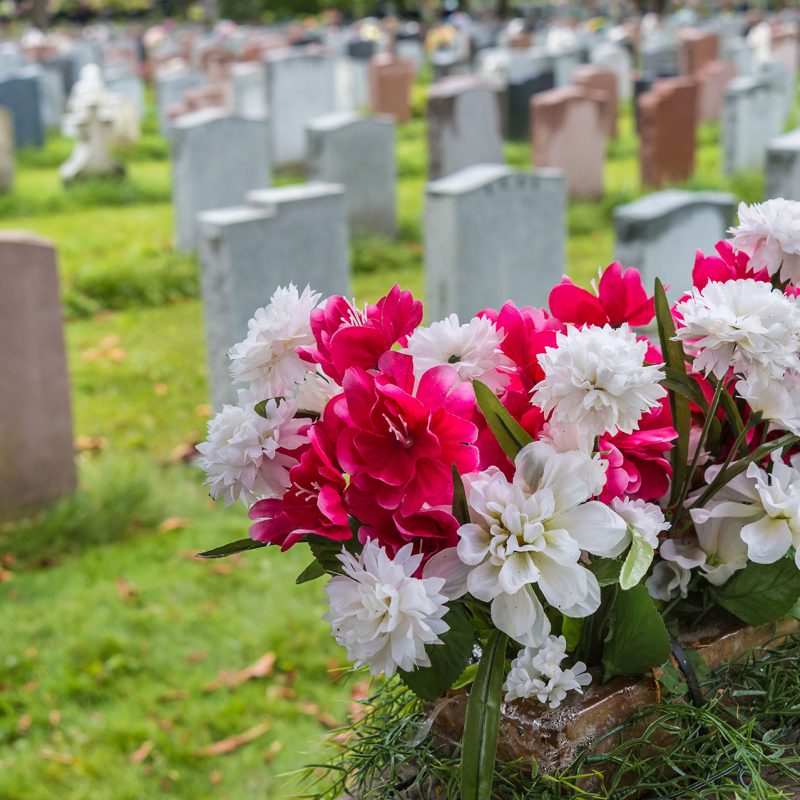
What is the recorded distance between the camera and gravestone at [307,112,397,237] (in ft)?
26.8

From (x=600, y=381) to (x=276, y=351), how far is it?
1.14 ft

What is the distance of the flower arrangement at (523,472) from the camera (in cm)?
100

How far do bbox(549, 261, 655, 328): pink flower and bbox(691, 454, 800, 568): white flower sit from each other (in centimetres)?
19

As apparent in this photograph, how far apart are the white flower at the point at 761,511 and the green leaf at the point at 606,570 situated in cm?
15

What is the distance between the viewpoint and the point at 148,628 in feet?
12.5

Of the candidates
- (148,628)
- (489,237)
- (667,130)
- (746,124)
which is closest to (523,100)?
(746,124)

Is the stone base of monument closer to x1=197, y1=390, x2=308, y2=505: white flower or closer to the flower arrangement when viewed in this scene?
the flower arrangement

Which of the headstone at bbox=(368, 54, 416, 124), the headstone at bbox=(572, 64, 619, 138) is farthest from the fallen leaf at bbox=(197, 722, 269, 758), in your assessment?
the headstone at bbox=(368, 54, 416, 124)

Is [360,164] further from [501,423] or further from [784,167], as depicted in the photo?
[501,423]

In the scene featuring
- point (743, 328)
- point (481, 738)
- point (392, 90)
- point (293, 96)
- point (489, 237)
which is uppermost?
point (743, 328)

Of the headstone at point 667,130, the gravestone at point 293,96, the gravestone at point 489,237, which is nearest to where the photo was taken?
the gravestone at point 489,237

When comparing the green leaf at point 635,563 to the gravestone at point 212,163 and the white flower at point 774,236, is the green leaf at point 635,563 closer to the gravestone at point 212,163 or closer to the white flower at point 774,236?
the white flower at point 774,236

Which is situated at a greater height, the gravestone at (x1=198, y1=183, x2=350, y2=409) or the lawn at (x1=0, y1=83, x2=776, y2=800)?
the gravestone at (x1=198, y1=183, x2=350, y2=409)

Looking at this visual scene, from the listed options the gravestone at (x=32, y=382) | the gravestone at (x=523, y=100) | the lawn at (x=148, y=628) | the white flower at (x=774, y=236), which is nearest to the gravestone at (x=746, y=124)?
the gravestone at (x=523, y=100)
